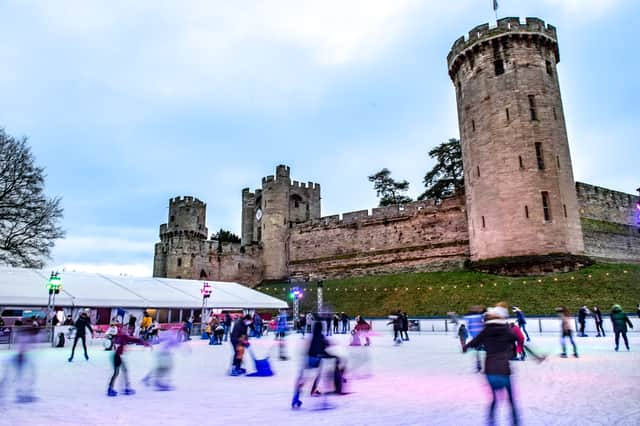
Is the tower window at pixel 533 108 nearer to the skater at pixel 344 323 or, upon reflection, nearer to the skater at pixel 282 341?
the skater at pixel 344 323

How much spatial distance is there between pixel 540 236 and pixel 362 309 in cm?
1179

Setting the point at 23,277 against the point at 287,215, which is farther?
the point at 287,215

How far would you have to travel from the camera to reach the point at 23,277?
1991cm

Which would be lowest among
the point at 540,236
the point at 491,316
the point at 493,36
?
the point at 491,316

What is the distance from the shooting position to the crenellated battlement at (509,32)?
28625mm

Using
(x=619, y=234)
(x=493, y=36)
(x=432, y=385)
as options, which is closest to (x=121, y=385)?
(x=432, y=385)

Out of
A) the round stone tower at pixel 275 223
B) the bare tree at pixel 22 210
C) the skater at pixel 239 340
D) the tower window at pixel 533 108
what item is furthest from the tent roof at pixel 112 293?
the tower window at pixel 533 108

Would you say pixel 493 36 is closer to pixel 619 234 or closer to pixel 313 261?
pixel 619 234

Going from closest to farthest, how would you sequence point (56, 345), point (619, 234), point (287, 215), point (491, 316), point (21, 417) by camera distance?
1. point (491, 316)
2. point (21, 417)
3. point (56, 345)
4. point (619, 234)
5. point (287, 215)

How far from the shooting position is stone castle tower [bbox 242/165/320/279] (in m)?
45.2

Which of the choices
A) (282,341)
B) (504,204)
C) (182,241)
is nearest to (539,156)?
(504,204)

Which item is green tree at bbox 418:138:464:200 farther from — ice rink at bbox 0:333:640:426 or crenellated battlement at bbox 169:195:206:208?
ice rink at bbox 0:333:640:426

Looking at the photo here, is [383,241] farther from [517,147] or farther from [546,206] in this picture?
[546,206]

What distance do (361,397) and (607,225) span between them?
105 feet
